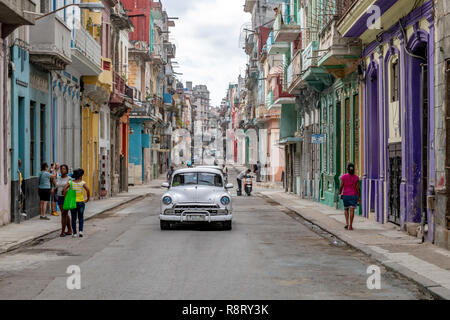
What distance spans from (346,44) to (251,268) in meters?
13.6

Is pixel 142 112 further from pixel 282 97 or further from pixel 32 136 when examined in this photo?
pixel 32 136

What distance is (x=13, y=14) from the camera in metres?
17.5

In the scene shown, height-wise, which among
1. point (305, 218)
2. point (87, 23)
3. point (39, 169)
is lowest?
point (305, 218)

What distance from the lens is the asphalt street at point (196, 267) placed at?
8875 millimetres

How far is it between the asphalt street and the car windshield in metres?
1.21

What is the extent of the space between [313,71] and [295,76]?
4.66m

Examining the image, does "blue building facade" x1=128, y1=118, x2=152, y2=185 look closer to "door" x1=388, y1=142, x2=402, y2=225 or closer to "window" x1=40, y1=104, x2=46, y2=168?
"window" x1=40, y1=104, x2=46, y2=168

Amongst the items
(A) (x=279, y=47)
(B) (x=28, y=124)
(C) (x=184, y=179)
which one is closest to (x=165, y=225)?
(C) (x=184, y=179)

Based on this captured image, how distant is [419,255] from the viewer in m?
12.8

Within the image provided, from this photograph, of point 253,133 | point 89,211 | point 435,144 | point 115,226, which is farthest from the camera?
point 253,133

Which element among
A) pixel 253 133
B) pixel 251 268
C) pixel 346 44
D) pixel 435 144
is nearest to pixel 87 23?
pixel 346 44

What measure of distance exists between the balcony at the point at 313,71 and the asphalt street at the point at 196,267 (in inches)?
400

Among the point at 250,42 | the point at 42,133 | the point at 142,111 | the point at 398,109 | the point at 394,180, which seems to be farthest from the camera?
the point at 250,42
